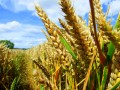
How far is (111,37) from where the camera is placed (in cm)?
50

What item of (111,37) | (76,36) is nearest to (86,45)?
(76,36)

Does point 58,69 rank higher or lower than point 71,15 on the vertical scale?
lower

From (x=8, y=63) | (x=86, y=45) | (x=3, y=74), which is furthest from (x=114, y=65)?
(x=8, y=63)

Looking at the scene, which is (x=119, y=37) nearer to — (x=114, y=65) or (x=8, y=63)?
(x=114, y=65)

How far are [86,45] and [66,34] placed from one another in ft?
0.54

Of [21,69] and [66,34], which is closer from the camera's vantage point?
[66,34]

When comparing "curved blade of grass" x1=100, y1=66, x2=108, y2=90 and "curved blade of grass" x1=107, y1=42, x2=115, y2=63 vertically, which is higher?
"curved blade of grass" x1=107, y1=42, x2=115, y2=63

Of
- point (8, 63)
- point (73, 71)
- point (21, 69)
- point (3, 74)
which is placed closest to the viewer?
point (73, 71)

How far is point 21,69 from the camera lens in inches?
107

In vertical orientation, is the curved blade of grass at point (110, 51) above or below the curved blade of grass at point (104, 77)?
above

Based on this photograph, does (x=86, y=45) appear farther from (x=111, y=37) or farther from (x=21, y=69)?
(x=21, y=69)

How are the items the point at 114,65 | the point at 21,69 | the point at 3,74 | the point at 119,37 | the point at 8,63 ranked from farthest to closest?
the point at 21,69 → the point at 8,63 → the point at 3,74 → the point at 114,65 → the point at 119,37

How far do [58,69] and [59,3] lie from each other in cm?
21

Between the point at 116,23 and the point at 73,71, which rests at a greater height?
the point at 116,23
